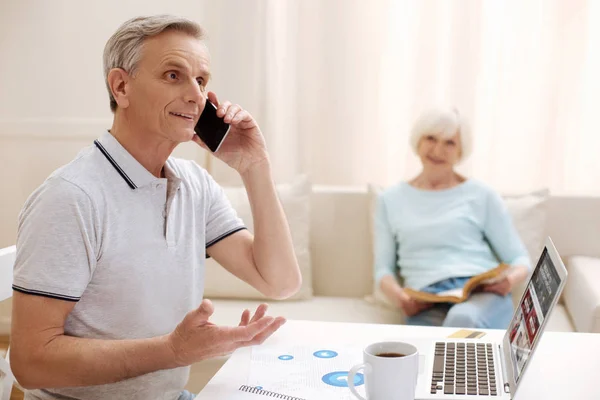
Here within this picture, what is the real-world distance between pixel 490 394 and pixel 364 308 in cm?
165

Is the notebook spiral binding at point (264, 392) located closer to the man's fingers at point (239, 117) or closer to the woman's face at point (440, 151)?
the man's fingers at point (239, 117)

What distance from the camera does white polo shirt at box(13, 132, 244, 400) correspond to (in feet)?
4.12

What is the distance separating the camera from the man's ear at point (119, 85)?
1451 mm

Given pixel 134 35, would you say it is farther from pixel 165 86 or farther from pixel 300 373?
pixel 300 373

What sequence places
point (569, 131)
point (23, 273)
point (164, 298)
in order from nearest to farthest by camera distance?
point (23, 273), point (164, 298), point (569, 131)

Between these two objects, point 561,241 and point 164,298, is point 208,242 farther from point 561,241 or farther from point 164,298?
point 561,241

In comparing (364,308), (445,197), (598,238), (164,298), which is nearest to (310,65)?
(445,197)

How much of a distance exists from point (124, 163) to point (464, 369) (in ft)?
2.43

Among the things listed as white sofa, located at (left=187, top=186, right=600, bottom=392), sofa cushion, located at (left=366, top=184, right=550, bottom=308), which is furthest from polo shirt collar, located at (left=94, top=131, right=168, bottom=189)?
sofa cushion, located at (left=366, top=184, right=550, bottom=308)

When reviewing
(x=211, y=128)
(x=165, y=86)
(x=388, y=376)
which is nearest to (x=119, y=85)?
(x=165, y=86)

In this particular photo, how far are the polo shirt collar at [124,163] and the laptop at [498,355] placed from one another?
64 centimetres

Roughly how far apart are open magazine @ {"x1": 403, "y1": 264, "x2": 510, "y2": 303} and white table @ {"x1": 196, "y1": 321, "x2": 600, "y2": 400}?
3.25 feet

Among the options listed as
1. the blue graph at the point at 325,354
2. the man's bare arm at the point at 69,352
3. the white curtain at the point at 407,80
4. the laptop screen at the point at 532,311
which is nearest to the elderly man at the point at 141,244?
the man's bare arm at the point at 69,352

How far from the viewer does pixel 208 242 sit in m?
1.64
